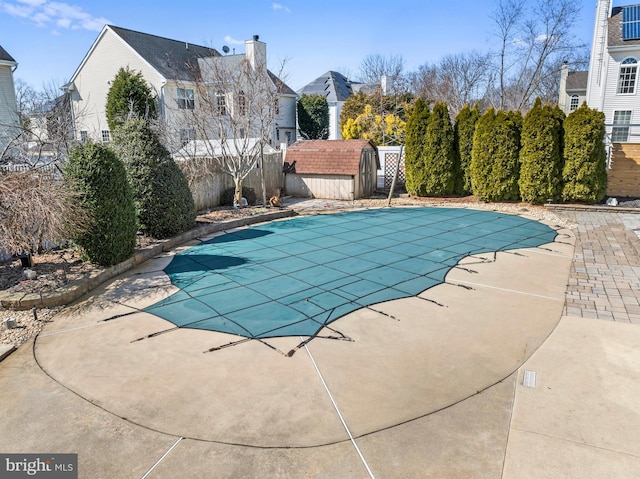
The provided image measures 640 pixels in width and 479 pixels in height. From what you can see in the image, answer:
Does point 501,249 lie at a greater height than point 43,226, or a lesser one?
lesser

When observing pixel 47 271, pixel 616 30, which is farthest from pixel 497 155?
pixel 616 30

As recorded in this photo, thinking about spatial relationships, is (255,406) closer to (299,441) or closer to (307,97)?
(299,441)

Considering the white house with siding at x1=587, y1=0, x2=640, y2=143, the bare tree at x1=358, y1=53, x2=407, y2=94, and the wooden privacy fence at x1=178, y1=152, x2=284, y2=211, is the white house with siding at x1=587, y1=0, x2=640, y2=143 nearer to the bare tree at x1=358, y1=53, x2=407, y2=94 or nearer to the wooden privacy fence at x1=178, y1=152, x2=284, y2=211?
the bare tree at x1=358, y1=53, x2=407, y2=94

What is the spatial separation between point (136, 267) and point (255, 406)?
188 inches

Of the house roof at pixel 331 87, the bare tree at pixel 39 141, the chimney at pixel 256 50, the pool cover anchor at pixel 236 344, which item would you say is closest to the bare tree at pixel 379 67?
the house roof at pixel 331 87

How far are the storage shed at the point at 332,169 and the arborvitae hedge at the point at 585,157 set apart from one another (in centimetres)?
629

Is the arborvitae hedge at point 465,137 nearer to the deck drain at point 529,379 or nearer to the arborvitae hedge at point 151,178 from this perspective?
the arborvitae hedge at point 151,178

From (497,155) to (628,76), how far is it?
1390 cm

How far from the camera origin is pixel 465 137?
47.4ft

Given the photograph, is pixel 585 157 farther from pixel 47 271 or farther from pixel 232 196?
pixel 47 271

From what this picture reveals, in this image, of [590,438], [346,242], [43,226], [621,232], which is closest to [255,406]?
[590,438]

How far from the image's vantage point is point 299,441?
301 centimetres

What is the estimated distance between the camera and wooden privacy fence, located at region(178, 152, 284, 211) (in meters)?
11.5

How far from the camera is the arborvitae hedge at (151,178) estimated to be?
331 inches
